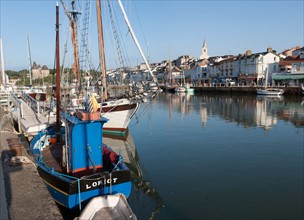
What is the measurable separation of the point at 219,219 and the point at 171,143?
10810 mm

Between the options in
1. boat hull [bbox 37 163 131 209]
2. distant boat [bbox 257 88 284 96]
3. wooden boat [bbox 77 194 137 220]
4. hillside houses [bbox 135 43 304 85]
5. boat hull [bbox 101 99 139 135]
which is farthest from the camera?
hillside houses [bbox 135 43 304 85]

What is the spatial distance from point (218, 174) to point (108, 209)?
7.21 meters

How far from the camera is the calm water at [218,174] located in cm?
926

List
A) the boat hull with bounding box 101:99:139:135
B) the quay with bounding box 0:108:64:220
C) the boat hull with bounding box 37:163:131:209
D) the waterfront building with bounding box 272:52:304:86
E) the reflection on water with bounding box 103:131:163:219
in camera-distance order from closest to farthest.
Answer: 1. the quay with bounding box 0:108:64:220
2. the boat hull with bounding box 37:163:131:209
3. the reflection on water with bounding box 103:131:163:219
4. the boat hull with bounding box 101:99:139:135
5. the waterfront building with bounding box 272:52:304:86

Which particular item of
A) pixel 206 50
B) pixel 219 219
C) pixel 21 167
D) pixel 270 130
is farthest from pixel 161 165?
pixel 206 50

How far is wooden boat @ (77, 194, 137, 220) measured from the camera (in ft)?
21.3

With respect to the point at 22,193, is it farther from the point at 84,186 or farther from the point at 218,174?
the point at 218,174

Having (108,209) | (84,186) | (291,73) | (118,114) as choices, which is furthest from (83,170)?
(291,73)

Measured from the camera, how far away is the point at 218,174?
500 inches

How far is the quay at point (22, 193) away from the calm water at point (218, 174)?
12.2ft

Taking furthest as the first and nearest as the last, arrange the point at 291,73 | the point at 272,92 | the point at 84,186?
the point at 291,73, the point at 272,92, the point at 84,186

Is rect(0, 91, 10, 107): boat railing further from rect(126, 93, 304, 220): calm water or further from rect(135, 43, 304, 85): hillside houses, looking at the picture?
rect(135, 43, 304, 85): hillside houses

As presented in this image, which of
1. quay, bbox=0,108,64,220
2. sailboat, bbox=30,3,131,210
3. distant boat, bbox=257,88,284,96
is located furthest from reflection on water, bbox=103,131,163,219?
distant boat, bbox=257,88,284,96

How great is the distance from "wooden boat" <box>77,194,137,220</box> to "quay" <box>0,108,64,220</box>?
958mm
